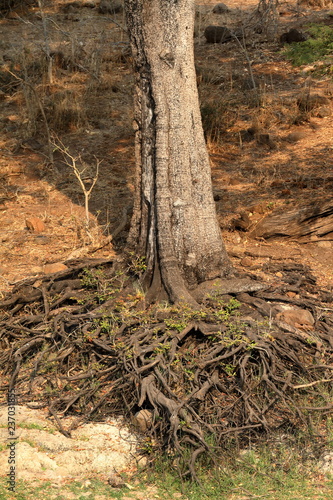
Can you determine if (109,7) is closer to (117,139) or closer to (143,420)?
(117,139)

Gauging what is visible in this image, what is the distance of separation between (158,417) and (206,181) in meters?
2.21

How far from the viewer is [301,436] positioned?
4.43m

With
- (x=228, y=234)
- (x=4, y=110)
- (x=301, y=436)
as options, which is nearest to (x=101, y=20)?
(x=4, y=110)

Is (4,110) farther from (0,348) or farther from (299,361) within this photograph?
(299,361)

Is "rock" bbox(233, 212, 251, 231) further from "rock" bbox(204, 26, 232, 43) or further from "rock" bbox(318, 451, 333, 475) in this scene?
"rock" bbox(204, 26, 232, 43)

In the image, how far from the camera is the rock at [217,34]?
44.7ft

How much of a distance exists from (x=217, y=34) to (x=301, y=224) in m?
7.77

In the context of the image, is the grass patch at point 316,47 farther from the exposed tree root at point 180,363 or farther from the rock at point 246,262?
the exposed tree root at point 180,363

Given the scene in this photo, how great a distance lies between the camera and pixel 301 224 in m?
7.02

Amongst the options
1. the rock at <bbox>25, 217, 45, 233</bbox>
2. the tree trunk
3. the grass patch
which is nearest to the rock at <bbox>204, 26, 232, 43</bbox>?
the grass patch

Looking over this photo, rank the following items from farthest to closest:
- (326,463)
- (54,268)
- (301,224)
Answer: (301,224)
(54,268)
(326,463)

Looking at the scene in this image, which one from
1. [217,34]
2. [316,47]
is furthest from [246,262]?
[217,34]

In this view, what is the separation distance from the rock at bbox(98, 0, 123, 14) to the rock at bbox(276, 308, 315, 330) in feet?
38.6

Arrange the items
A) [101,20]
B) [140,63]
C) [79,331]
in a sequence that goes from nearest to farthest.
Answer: [79,331], [140,63], [101,20]
